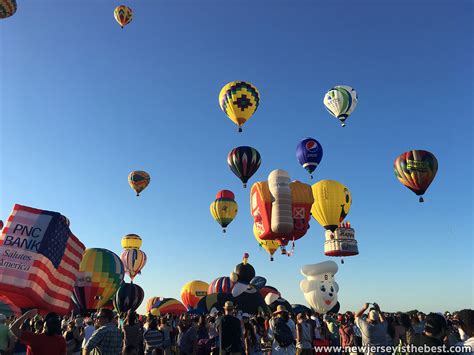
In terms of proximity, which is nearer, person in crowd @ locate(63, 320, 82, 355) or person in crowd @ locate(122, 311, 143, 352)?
person in crowd @ locate(63, 320, 82, 355)

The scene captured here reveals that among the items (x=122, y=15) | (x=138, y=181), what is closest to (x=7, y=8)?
(x=122, y=15)

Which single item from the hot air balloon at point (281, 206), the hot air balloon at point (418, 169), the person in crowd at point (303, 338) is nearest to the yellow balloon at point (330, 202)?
the hot air balloon at point (281, 206)

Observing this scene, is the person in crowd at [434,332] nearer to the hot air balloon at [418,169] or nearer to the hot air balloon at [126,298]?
the hot air balloon at [418,169]

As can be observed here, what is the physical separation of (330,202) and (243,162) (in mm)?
5866

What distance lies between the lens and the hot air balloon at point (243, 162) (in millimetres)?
26266

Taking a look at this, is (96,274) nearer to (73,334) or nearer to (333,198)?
(333,198)

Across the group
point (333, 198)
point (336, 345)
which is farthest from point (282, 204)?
point (336, 345)


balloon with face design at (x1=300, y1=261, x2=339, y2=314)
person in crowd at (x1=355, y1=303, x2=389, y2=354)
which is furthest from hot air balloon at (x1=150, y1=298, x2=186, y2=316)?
person in crowd at (x1=355, y1=303, x2=389, y2=354)

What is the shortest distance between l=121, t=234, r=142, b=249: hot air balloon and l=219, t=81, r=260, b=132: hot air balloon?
19944mm

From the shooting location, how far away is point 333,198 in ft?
79.4

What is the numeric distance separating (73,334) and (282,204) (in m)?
14.7

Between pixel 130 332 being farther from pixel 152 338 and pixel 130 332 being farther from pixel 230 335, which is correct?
pixel 230 335

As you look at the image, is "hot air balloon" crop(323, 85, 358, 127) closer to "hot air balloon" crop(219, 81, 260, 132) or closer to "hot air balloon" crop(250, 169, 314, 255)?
"hot air balloon" crop(219, 81, 260, 132)

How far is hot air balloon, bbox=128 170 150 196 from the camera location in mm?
37188
